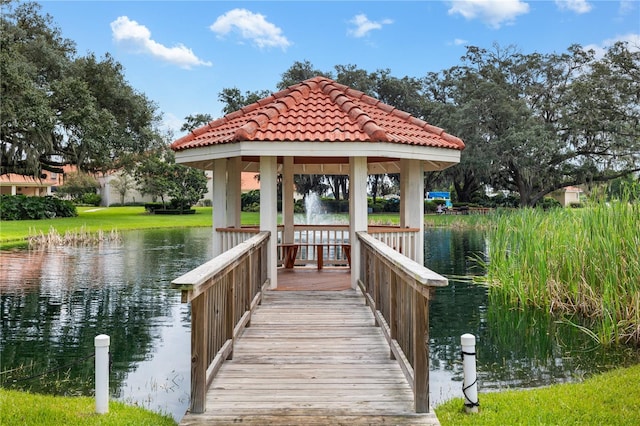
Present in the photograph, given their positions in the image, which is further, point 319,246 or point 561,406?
point 319,246

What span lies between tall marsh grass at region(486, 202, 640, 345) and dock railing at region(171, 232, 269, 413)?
16.6 feet

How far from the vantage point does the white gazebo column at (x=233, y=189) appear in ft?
33.1

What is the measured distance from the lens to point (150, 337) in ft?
29.8

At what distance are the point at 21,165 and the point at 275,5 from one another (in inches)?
853

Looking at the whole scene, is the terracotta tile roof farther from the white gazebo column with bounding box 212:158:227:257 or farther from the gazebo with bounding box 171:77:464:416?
the white gazebo column with bounding box 212:158:227:257

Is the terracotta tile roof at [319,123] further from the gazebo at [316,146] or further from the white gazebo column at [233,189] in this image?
the white gazebo column at [233,189]

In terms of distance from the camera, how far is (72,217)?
36219 millimetres

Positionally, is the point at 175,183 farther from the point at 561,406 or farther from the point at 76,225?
the point at 561,406

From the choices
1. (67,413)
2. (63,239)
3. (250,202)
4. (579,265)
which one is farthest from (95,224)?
(67,413)

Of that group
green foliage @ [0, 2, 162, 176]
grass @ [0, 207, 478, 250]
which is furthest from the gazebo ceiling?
→ green foliage @ [0, 2, 162, 176]

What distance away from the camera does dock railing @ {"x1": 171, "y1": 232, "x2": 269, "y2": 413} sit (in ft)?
13.5

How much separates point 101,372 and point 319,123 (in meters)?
5.28

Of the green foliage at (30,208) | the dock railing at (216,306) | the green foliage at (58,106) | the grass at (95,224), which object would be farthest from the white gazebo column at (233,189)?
the green foliage at (30,208)

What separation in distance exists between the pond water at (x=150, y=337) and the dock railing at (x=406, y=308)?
1085 millimetres
